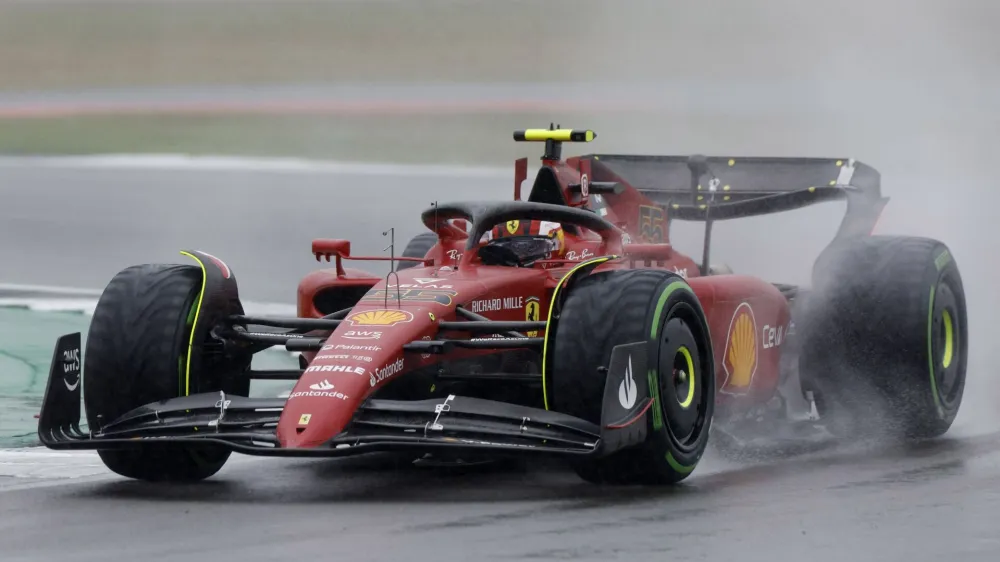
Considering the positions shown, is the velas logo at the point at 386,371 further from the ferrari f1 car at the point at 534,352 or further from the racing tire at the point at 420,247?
the racing tire at the point at 420,247

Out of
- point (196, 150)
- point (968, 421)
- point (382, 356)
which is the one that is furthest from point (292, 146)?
point (382, 356)

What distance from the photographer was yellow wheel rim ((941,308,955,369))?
32.9 ft

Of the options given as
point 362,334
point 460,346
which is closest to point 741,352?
point 460,346

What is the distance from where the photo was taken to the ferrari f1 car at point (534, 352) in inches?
280

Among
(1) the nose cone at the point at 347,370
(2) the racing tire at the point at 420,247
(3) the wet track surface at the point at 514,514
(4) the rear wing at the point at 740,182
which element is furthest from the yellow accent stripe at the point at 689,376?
(2) the racing tire at the point at 420,247

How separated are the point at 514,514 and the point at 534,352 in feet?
6.00

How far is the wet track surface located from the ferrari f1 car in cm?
27

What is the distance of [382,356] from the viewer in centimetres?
736

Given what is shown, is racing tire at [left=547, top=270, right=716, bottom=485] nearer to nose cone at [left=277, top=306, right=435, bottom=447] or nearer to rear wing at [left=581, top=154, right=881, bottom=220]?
nose cone at [left=277, top=306, right=435, bottom=447]

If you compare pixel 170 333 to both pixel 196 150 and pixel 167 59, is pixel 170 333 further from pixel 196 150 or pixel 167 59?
pixel 196 150

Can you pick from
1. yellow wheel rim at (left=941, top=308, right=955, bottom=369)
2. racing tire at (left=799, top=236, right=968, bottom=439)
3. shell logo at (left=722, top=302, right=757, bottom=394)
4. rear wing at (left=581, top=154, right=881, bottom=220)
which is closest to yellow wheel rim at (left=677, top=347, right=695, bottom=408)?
shell logo at (left=722, top=302, right=757, bottom=394)

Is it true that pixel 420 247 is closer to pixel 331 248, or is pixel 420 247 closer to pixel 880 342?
pixel 331 248

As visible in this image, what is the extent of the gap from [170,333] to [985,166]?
37.3 feet

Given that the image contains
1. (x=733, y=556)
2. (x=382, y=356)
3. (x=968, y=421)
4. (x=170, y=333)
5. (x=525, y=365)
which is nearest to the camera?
(x=733, y=556)
